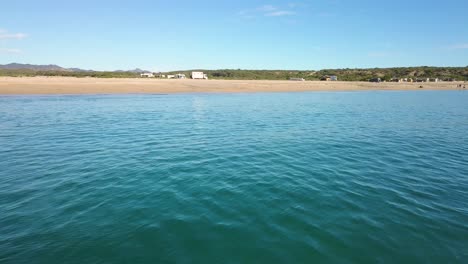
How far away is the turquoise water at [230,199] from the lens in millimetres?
4617

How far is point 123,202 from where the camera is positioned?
20.7ft

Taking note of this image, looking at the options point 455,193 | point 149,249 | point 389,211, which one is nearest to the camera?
point 149,249

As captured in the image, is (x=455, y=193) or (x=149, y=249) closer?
(x=149, y=249)

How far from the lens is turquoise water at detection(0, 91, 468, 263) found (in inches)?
182

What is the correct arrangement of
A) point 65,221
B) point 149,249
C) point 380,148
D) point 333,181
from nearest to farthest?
point 149,249
point 65,221
point 333,181
point 380,148

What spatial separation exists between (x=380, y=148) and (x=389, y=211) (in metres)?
6.72

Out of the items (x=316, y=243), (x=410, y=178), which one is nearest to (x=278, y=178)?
(x=316, y=243)

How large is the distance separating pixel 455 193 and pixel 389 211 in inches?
106

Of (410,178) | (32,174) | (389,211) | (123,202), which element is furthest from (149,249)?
(410,178)

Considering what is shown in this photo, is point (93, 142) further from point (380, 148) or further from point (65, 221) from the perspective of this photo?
point (380, 148)

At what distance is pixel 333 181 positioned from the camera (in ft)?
25.5

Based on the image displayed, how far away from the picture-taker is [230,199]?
6504 mm

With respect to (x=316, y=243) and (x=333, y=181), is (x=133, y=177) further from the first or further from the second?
(x=333, y=181)

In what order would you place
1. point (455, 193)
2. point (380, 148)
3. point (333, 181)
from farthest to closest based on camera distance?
1. point (380, 148)
2. point (333, 181)
3. point (455, 193)
